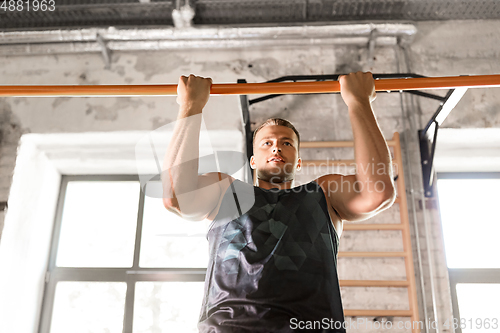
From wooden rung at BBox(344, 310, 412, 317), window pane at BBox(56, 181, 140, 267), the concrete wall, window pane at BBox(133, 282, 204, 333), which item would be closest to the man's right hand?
the concrete wall

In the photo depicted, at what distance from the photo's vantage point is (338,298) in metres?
1.26

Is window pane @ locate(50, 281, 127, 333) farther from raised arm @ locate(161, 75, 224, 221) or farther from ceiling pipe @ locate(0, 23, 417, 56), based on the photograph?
raised arm @ locate(161, 75, 224, 221)

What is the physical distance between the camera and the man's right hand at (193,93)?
60.2 inches

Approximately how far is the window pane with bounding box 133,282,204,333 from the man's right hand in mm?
2038

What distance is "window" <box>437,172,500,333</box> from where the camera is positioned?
3.01 meters

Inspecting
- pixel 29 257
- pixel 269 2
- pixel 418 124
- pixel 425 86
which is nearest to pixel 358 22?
pixel 269 2

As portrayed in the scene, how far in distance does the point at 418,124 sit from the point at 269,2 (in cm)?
151

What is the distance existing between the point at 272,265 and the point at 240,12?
2.69 m

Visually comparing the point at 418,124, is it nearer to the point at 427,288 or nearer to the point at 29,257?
the point at 427,288

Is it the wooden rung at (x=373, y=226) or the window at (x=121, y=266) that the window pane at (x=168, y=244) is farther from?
the wooden rung at (x=373, y=226)

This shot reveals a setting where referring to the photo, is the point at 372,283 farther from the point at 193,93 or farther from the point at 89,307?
the point at 89,307

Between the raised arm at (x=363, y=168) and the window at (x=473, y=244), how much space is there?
6.47 feet

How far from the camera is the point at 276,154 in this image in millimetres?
1665

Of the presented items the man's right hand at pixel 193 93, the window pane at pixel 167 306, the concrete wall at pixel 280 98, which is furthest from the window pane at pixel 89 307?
the man's right hand at pixel 193 93
